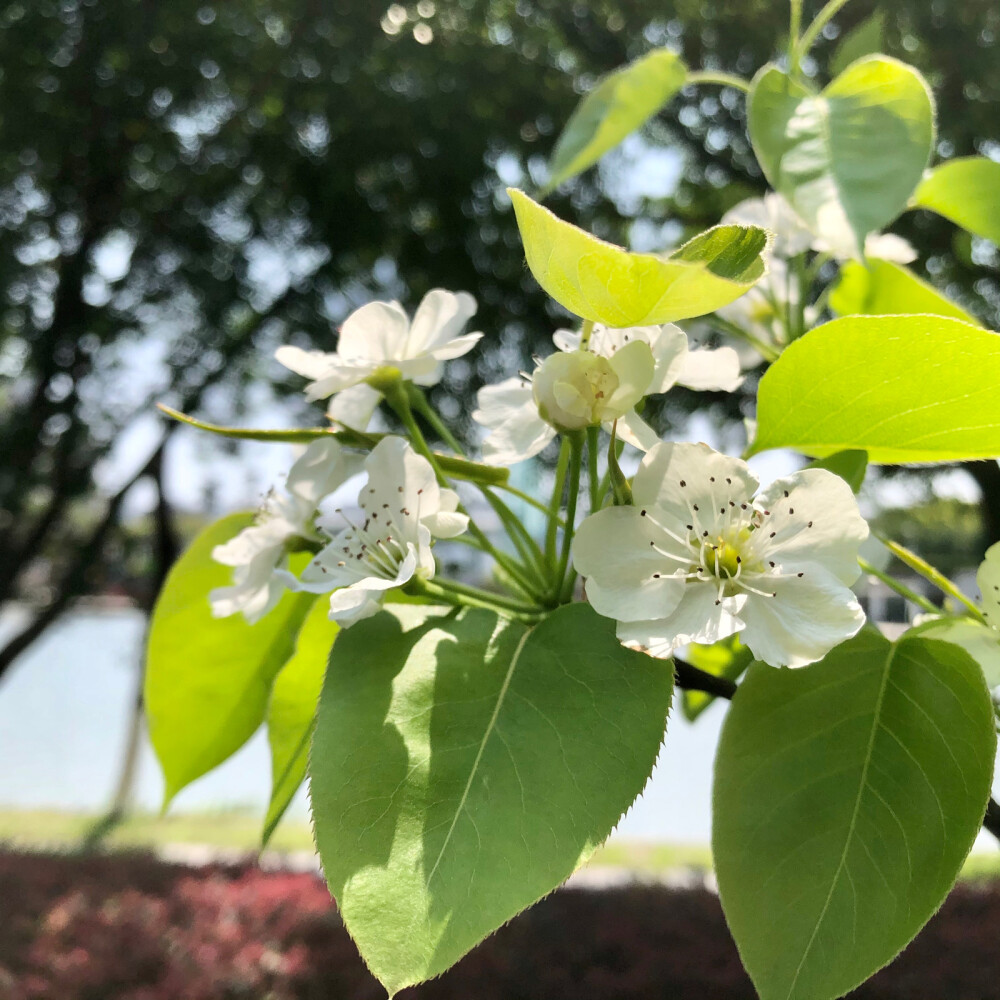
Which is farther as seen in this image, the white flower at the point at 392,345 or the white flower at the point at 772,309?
the white flower at the point at 772,309

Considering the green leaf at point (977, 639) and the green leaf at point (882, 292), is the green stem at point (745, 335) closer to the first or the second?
the green leaf at point (882, 292)

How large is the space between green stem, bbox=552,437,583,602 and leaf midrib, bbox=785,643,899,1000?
0.34 ft

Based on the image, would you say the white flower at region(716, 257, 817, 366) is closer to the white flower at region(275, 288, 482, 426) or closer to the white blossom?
the white blossom

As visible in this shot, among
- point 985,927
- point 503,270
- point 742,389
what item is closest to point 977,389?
point 985,927

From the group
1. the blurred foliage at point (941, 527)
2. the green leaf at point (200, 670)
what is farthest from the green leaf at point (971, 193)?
the blurred foliage at point (941, 527)

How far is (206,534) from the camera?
431mm

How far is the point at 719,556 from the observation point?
0.99 feet

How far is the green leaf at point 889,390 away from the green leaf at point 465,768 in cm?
9

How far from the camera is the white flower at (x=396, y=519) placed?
308mm

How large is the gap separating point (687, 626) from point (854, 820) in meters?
0.07

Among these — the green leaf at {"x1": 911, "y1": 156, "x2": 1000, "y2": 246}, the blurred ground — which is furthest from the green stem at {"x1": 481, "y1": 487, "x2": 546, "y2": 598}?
the blurred ground

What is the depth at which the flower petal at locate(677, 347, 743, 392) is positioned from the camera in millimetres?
339

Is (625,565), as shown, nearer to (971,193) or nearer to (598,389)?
(598,389)

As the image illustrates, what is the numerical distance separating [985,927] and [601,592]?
234 centimetres
